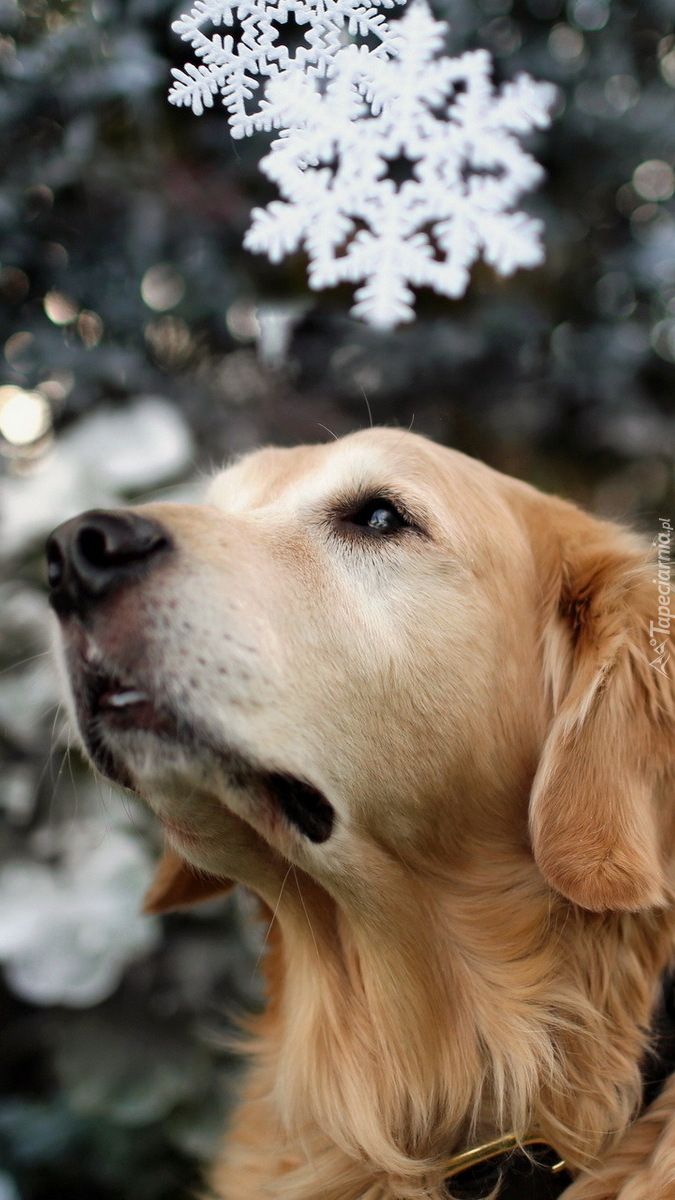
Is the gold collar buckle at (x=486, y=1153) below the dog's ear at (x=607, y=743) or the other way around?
below

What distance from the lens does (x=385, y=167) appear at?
144cm

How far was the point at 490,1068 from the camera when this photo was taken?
5.33 ft

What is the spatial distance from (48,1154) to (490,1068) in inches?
43.2

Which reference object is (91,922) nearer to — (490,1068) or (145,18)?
(490,1068)

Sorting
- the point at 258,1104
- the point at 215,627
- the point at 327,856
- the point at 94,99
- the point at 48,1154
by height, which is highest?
the point at 94,99

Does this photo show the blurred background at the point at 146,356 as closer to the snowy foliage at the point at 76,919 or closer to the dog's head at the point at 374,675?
the snowy foliage at the point at 76,919

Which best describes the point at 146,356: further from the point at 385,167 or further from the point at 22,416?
the point at 385,167

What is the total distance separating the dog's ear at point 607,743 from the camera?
1477 mm

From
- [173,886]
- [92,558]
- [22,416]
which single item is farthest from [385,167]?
[173,886]

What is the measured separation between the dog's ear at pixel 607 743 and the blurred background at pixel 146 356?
791 mm

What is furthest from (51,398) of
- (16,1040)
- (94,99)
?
(16,1040)

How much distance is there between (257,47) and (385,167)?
11.2 inches

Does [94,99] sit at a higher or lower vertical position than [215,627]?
higher

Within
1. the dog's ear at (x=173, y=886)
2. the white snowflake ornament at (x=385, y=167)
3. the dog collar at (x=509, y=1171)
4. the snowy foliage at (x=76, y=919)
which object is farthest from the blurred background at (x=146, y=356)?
the dog collar at (x=509, y=1171)
